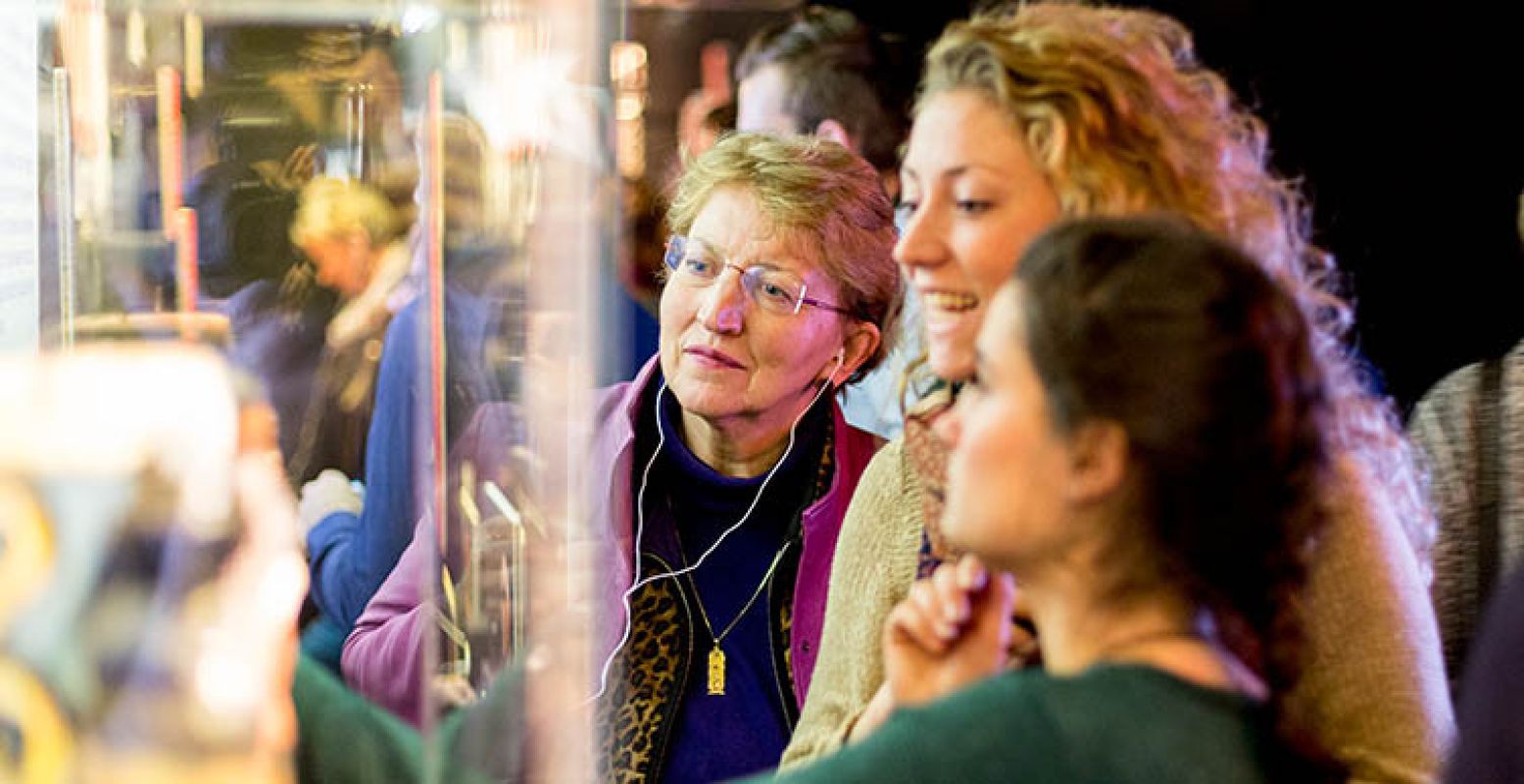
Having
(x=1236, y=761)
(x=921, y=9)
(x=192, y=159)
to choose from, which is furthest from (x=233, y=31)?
(x=921, y=9)

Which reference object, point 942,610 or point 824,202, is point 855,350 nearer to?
point 824,202

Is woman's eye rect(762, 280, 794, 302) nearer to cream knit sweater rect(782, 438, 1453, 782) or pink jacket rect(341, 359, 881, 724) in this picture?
pink jacket rect(341, 359, 881, 724)

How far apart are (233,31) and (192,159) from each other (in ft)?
0.33

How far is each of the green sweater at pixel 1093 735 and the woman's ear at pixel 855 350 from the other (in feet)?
2.52

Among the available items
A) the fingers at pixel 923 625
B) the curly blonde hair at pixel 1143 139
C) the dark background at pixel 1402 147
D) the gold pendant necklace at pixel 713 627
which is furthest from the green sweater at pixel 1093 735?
the dark background at pixel 1402 147

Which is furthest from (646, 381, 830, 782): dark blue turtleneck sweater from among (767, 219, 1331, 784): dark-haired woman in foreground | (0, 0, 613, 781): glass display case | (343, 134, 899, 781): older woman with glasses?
(767, 219, 1331, 784): dark-haired woman in foreground

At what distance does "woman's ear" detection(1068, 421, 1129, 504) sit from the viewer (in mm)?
1115

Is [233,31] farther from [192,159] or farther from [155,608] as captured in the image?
[155,608]

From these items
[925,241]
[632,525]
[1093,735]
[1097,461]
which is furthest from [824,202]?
[1093,735]

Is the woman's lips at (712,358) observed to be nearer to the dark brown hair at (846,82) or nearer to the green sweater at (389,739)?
the green sweater at (389,739)

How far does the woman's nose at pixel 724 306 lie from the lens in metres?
1.78

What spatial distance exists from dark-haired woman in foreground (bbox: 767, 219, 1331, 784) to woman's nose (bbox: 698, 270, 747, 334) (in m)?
0.62

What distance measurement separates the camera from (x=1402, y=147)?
2.82 m

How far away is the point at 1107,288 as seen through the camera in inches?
44.0
